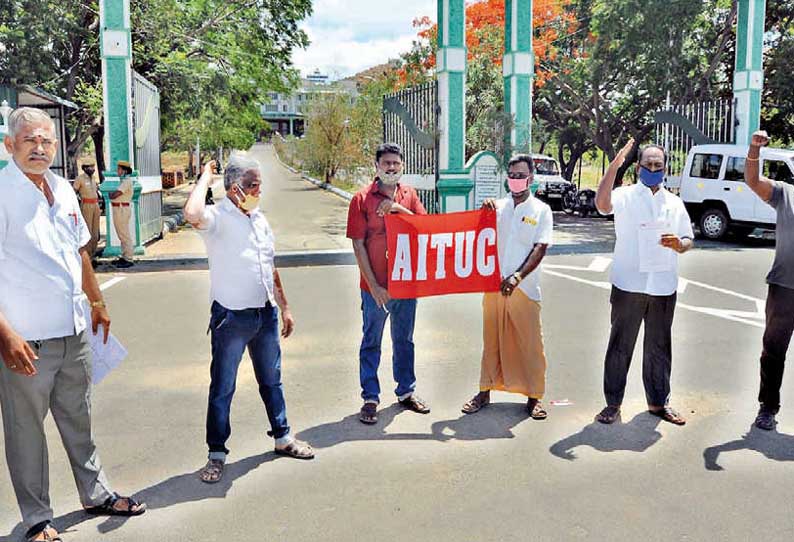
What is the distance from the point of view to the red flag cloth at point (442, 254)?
5.10 m

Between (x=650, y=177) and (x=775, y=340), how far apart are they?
129 cm

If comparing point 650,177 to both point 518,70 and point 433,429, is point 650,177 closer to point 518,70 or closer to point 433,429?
point 433,429

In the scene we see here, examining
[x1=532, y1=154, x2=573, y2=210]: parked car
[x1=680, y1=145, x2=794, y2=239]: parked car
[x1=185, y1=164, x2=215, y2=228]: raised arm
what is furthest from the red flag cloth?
[x1=532, y1=154, x2=573, y2=210]: parked car

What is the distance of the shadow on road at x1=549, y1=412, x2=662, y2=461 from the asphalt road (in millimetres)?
16

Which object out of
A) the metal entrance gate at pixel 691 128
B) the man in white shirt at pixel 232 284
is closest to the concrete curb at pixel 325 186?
the metal entrance gate at pixel 691 128

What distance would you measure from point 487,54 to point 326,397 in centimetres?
1987

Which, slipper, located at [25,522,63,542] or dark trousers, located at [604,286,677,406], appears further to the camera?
dark trousers, located at [604,286,677,406]

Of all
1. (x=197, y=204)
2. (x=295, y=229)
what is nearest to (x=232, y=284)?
(x=197, y=204)

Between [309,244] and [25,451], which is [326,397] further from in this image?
[309,244]

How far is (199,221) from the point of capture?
3.89 metres

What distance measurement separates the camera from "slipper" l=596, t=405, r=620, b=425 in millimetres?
5000

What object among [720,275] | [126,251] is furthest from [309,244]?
[720,275]

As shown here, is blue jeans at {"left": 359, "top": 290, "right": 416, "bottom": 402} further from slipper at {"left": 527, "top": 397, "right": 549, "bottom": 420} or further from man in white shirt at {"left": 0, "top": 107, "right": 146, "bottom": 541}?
→ man in white shirt at {"left": 0, "top": 107, "right": 146, "bottom": 541}

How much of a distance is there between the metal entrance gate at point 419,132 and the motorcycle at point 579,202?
8151 mm
